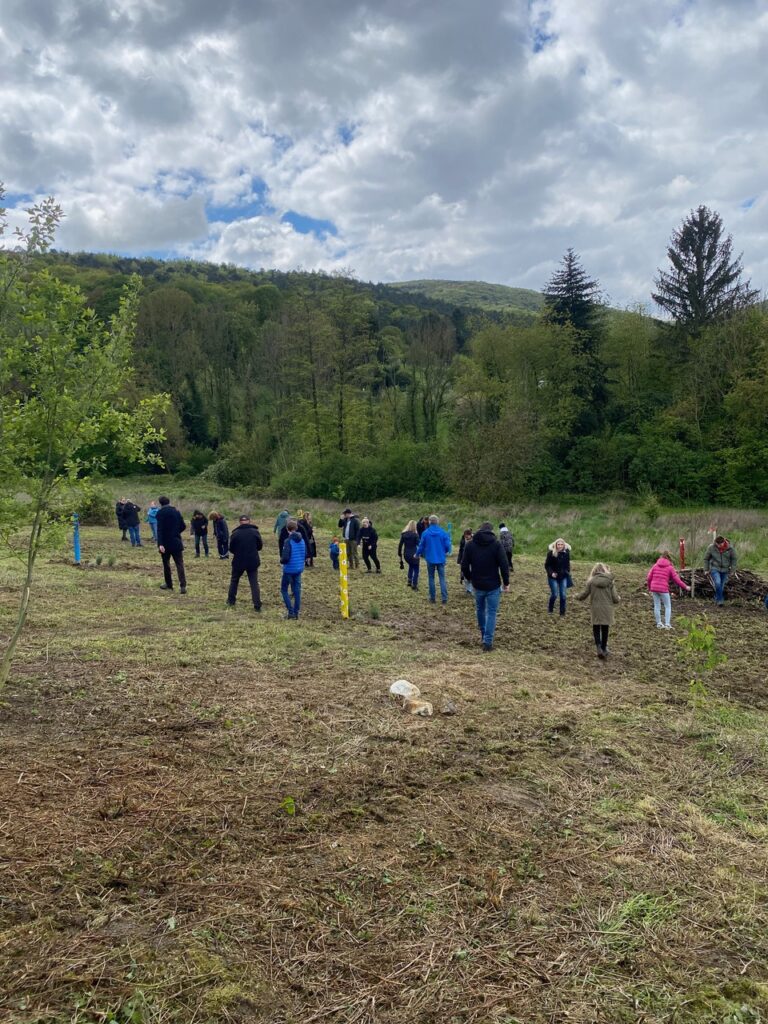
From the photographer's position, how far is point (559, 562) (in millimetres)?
12492

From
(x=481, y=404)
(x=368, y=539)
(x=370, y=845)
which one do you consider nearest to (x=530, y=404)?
(x=481, y=404)

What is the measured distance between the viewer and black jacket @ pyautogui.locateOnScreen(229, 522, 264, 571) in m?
11.2

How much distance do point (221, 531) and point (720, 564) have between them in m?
13.0

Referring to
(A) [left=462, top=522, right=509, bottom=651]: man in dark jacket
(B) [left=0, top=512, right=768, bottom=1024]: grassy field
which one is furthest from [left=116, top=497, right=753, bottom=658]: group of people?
(B) [left=0, top=512, right=768, bottom=1024]: grassy field

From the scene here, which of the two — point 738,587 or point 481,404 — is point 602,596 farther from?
point 481,404

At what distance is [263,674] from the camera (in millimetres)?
7617

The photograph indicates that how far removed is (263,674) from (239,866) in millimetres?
4006

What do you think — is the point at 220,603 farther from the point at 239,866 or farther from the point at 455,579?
the point at 239,866

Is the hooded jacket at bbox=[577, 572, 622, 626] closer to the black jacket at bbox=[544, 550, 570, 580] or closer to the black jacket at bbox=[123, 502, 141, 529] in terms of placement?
the black jacket at bbox=[544, 550, 570, 580]

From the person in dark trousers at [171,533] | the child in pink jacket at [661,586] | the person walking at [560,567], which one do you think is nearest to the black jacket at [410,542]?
the person walking at [560,567]


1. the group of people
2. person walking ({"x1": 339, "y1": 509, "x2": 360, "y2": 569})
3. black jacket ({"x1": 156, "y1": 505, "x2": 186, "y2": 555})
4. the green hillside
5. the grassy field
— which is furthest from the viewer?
the green hillside

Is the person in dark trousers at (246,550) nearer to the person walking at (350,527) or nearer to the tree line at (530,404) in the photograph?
the person walking at (350,527)

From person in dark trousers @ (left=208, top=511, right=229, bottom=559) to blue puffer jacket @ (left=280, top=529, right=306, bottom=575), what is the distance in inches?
280

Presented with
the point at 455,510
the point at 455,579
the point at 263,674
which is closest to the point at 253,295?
the point at 455,510
